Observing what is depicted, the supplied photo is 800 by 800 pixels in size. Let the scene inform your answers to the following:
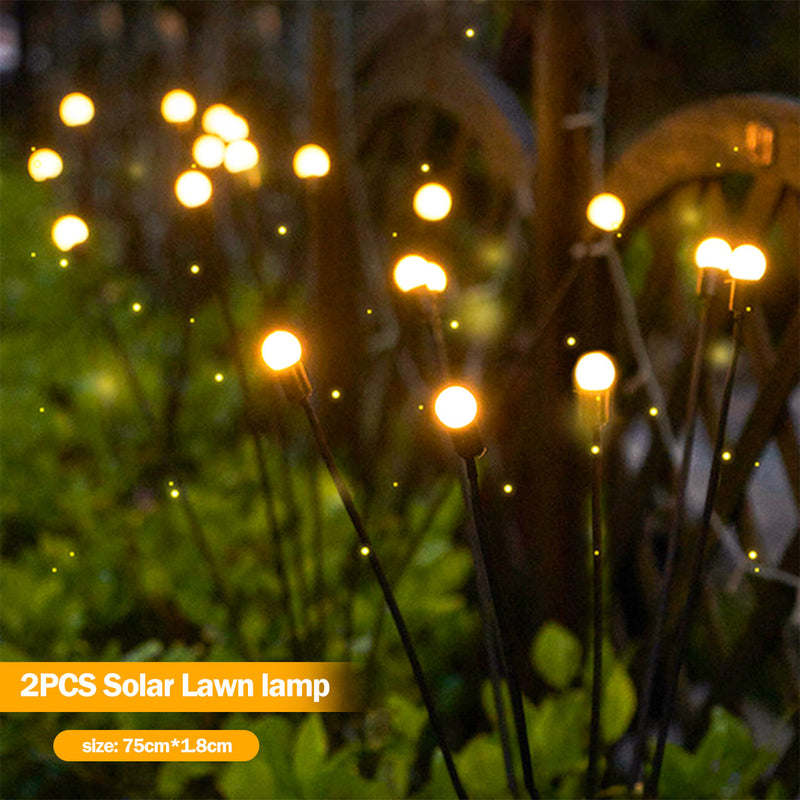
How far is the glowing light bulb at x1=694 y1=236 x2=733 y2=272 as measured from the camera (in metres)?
0.99

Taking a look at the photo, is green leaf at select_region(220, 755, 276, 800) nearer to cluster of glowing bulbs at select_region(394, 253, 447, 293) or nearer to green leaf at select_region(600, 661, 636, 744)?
green leaf at select_region(600, 661, 636, 744)

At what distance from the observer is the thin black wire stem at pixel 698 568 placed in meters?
0.94

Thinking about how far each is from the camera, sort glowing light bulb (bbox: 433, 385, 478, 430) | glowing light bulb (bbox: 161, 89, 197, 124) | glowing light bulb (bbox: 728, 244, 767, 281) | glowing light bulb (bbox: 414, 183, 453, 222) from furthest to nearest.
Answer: glowing light bulb (bbox: 161, 89, 197, 124), glowing light bulb (bbox: 414, 183, 453, 222), glowing light bulb (bbox: 728, 244, 767, 281), glowing light bulb (bbox: 433, 385, 478, 430)

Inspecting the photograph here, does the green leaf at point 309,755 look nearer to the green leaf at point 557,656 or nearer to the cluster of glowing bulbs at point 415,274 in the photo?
the green leaf at point 557,656

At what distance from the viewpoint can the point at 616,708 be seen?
133 centimetres

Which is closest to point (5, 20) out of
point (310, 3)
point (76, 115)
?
point (310, 3)

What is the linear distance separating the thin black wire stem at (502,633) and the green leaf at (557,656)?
365mm

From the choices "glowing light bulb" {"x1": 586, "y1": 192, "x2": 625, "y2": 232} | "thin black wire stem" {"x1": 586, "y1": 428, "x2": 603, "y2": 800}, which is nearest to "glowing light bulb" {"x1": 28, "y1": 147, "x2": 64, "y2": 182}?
"glowing light bulb" {"x1": 586, "y1": 192, "x2": 625, "y2": 232}

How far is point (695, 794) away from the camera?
1210mm

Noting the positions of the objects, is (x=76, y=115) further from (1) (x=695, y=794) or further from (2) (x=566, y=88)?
(1) (x=695, y=794)

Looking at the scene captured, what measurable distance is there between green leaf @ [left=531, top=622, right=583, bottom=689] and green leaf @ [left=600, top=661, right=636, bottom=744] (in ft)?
0.26

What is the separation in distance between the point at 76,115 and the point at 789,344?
3.76 ft

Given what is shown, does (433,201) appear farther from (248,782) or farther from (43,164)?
(248,782)

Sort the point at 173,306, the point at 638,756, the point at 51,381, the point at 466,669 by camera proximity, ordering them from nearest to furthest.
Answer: the point at 638,756
the point at 466,669
the point at 51,381
the point at 173,306
